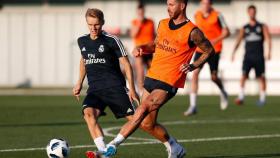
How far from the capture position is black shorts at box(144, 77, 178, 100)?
37.3 feet

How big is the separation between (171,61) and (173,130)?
15.3ft

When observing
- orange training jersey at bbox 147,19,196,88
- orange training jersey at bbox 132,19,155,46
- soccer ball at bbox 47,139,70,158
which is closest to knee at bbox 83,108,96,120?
soccer ball at bbox 47,139,70,158

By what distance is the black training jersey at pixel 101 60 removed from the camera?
38.6ft

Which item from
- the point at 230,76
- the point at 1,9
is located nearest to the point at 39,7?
the point at 1,9

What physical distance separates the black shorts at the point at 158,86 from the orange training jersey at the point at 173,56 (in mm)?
41

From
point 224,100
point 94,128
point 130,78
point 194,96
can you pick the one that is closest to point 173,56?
point 130,78

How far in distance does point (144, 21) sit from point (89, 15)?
47.6 feet

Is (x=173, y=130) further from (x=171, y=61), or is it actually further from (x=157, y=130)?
(x=171, y=61)

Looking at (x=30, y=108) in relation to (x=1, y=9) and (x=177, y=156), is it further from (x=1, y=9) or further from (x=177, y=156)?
(x=1, y=9)

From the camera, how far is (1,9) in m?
36.0

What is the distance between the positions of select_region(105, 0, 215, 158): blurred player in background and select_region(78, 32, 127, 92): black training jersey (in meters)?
0.37

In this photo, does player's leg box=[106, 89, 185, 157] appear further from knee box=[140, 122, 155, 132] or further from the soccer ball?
the soccer ball

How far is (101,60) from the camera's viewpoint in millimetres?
11773

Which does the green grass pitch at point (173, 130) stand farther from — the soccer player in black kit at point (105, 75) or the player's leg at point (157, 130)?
the soccer player in black kit at point (105, 75)
